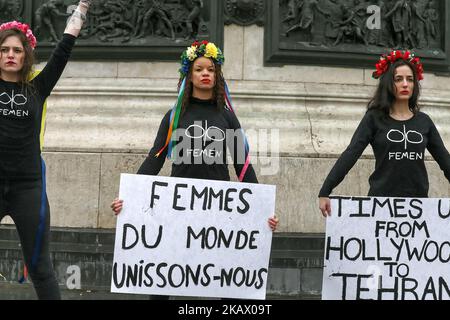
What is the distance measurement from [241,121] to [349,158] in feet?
12.1

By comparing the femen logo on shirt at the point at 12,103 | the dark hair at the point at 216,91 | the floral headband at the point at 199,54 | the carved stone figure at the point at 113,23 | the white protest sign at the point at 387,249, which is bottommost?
the white protest sign at the point at 387,249

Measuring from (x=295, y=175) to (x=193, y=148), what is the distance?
12.1 ft

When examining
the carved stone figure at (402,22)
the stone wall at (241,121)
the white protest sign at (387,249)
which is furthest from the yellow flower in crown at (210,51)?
the carved stone figure at (402,22)

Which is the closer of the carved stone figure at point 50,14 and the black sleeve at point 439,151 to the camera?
the black sleeve at point 439,151

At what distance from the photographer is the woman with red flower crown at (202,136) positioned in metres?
6.29

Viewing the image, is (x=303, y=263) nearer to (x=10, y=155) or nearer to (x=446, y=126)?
(x=446, y=126)

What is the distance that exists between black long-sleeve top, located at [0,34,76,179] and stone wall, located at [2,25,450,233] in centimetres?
385

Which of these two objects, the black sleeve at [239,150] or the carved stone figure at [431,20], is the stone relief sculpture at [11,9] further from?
the black sleeve at [239,150]

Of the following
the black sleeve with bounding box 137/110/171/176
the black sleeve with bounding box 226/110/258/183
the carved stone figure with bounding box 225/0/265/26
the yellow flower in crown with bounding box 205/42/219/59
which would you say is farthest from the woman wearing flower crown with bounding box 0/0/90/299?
the carved stone figure with bounding box 225/0/265/26

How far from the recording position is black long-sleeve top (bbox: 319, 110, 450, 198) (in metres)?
6.38

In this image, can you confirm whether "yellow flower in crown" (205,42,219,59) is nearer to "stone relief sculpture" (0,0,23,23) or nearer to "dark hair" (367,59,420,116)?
"dark hair" (367,59,420,116)

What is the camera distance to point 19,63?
5961 millimetres
